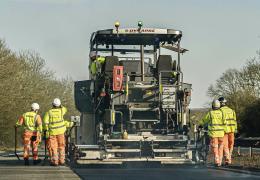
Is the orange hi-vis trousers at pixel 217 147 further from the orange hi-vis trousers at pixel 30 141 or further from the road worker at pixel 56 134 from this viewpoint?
the orange hi-vis trousers at pixel 30 141

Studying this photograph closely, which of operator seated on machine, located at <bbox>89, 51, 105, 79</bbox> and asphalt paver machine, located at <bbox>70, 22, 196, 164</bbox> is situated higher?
operator seated on machine, located at <bbox>89, 51, 105, 79</bbox>

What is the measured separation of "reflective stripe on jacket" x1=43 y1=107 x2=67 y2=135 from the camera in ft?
51.5

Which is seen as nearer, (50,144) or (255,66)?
(50,144)

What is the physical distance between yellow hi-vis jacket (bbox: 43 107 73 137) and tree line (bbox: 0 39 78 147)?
24.4m

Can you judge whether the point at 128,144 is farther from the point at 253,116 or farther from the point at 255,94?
the point at 255,94

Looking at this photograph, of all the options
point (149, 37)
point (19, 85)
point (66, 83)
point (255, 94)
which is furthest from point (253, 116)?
point (149, 37)

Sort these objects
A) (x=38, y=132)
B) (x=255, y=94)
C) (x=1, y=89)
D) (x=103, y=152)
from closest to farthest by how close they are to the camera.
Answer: (x=103, y=152)
(x=38, y=132)
(x=1, y=89)
(x=255, y=94)

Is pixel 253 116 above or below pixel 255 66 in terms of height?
below

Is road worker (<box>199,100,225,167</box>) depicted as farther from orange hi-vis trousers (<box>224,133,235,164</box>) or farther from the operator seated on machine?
the operator seated on machine

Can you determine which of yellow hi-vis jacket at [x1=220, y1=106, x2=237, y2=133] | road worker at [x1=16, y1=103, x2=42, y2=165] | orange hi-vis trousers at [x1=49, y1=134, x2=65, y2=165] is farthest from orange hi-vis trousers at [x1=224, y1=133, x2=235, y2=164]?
road worker at [x1=16, y1=103, x2=42, y2=165]

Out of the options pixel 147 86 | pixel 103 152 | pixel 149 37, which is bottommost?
pixel 103 152

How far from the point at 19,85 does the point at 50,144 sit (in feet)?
96.2

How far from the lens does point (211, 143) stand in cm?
1584

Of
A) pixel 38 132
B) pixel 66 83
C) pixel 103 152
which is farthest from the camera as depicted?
pixel 66 83
